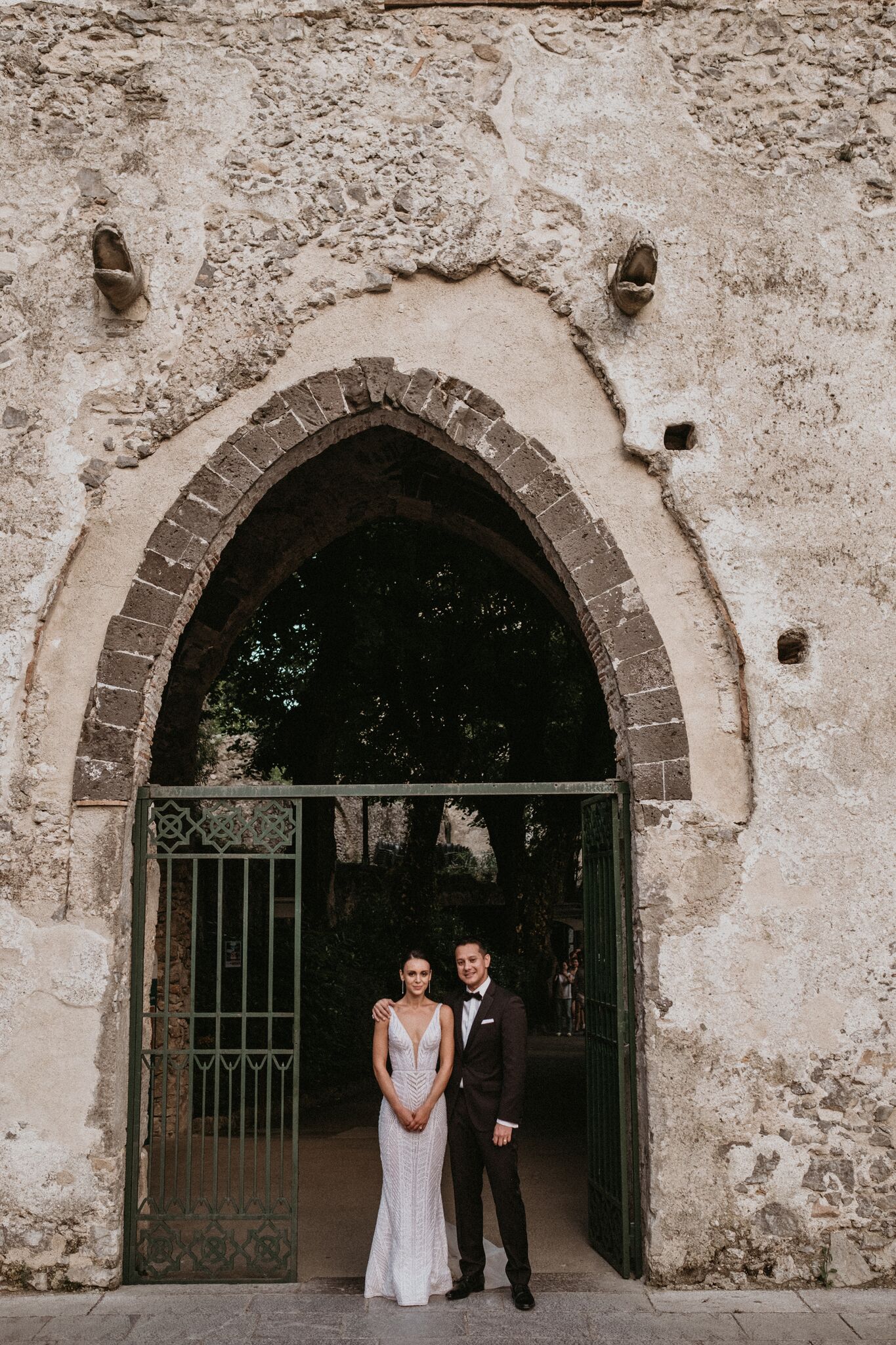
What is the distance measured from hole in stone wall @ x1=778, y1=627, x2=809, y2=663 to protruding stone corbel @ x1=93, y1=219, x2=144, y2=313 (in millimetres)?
3586

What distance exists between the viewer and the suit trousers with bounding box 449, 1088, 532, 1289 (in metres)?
4.76

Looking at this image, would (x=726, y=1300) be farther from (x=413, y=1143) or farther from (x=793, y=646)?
(x=793, y=646)

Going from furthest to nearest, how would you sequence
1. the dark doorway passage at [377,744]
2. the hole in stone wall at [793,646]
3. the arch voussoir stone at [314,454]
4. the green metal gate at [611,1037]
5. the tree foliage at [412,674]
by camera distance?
1. the tree foliage at [412,674]
2. the dark doorway passage at [377,744]
3. the hole in stone wall at [793,646]
4. the arch voussoir stone at [314,454]
5. the green metal gate at [611,1037]

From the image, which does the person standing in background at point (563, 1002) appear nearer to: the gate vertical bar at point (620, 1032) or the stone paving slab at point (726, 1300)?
the gate vertical bar at point (620, 1032)

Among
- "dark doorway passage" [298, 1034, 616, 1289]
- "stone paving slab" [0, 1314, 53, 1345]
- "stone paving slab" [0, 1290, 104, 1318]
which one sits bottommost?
"dark doorway passage" [298, 1034, 616, 1289]

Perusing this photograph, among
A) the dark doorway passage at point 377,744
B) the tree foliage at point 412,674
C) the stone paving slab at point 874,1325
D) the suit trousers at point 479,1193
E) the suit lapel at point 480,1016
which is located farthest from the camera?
the tree foliage at point 412,674

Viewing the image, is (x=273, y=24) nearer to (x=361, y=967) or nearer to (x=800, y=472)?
(x=800, y=472)

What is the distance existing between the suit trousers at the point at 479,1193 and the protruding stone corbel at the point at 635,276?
3.84 metres

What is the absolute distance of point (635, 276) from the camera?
5402mm

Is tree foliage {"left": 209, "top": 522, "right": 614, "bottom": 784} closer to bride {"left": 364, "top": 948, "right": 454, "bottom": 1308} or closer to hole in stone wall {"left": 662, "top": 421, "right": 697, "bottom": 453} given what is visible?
hole in stone wall {"left": 662, "top": 421, "right": 697, "bottom": 453}

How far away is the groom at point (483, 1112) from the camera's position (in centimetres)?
477

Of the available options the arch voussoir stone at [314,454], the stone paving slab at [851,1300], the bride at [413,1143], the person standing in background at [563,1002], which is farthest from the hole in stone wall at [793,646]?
the person standing in background at [563,1002]

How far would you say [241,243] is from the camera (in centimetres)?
560

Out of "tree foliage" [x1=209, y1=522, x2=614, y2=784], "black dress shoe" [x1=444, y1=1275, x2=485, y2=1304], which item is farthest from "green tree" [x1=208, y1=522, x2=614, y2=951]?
"black dress shoe" [x1=444, y1=1275, x2=485, y2=1304]
